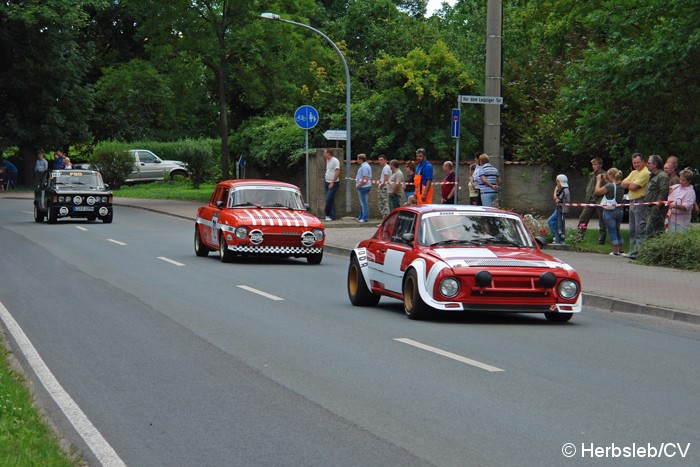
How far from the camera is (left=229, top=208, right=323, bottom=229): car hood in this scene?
21.4 meters

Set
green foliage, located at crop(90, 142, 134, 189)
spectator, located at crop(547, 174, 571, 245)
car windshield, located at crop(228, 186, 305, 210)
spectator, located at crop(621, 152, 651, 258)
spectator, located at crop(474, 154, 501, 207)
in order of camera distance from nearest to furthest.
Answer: spectator, located at crop(621, 152, 651, 258) → car windshield, located at crop(228, 186, 305, 210) → spectator, located at crop(474, 154, 501, 207) → spectator, located at crop(547, 174, 571, 245) → green foliage, located at crop(90, 142, 134, 189)

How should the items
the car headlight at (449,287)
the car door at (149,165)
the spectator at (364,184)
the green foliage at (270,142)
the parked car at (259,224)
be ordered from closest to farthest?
the car headlight at (449,287) → the parked car at (259,224) → the spectator at (364,184) → the green foliage at (270,142) → the car door at (149,165)

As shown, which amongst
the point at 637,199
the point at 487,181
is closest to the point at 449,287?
the point at 637,199

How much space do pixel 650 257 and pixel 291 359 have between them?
11458mm

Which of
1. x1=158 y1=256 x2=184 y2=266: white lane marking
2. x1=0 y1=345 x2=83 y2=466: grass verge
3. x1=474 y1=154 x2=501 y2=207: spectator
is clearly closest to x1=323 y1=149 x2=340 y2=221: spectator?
x1=474 y1=154 x2=501 y2=207: spectator

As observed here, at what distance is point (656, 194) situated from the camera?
69.7ft

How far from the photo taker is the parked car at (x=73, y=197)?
3284 centimetres

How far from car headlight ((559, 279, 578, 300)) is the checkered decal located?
893 cm

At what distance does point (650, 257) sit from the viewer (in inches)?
808

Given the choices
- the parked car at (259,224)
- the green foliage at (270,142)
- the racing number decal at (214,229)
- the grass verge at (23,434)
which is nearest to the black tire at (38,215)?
the green foliage at (270,142)

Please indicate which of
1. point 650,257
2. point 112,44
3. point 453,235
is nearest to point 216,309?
point 453,235

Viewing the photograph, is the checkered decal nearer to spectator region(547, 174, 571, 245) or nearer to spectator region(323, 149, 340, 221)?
spectator region(547, 174, 571, 245)

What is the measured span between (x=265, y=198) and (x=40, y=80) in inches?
1537

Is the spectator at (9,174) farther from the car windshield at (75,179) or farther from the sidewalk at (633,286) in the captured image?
the sidewalk at (633,286)
